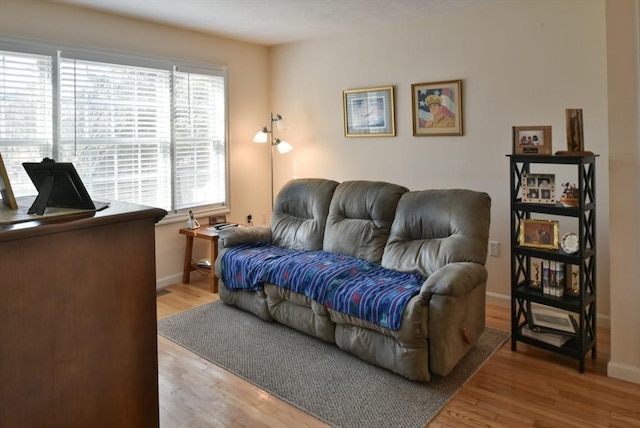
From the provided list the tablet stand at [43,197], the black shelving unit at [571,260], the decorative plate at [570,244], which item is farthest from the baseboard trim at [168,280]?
the decorative plate at [570,244]

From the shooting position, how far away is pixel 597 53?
313 cm

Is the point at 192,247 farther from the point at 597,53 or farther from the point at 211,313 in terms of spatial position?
the point at 597,53

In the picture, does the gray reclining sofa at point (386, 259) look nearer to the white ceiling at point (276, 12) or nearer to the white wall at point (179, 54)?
the white wall at point (179, 54)

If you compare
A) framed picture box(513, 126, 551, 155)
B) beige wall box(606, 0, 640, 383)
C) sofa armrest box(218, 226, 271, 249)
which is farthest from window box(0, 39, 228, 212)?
beige wall box(606, 0, 640, 383)

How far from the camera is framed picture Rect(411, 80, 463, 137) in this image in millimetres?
3799

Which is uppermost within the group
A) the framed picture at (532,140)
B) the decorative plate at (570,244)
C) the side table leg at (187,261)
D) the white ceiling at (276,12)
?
the white ceiling at (276,12)

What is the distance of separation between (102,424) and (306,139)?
397cm

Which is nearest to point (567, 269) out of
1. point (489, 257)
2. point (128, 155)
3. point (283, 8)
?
point (489, 257)

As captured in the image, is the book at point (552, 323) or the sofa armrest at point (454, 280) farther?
the book at point (552, 323)

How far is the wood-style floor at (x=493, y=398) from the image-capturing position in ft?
7.30

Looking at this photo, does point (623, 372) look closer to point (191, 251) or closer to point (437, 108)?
point (437, 108)

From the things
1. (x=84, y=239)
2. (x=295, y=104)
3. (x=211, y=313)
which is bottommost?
(x=211, y=313)

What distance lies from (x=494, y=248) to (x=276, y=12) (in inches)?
106

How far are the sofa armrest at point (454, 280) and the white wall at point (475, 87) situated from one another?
44.7 inches
